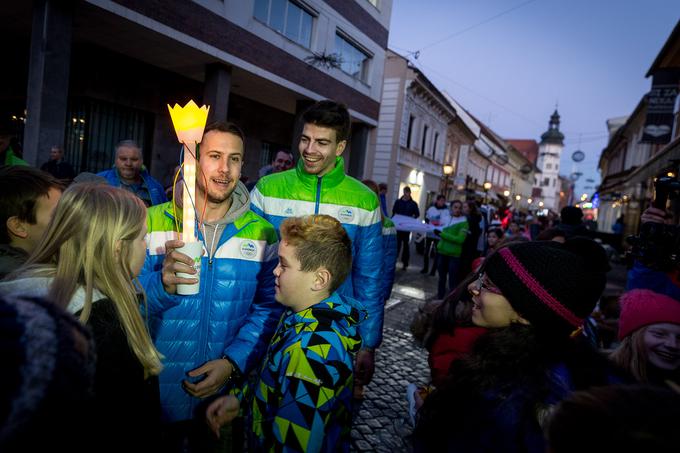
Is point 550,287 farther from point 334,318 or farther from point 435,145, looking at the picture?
point 435,145

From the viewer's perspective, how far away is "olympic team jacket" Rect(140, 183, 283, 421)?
1.93 meters

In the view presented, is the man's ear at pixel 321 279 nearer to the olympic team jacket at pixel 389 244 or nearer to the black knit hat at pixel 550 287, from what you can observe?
the black knit hat at pixel 550 287

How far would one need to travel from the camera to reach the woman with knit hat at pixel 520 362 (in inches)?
49.5

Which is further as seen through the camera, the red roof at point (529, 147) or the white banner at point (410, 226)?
the red roof at point (529, 147)

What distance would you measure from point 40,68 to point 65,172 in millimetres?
1949

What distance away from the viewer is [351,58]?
48.3 feet

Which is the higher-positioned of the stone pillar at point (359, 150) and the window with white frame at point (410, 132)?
the window with white frame at point (410, 132)

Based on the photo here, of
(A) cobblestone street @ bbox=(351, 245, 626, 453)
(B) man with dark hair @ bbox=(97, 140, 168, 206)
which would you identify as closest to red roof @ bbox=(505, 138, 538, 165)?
(A) cobblestone street @ bbox=(351, 245, 626, 453)

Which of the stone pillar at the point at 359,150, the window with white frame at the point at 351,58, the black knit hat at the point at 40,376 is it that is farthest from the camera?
the stone pillar at the point at 359,150

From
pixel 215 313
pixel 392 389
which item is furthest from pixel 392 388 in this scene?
pixel 215 313

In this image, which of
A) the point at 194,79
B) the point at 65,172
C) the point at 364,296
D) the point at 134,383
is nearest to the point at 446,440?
the point at 134,383

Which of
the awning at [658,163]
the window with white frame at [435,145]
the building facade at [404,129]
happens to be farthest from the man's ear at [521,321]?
the window with white frame at [435,145]

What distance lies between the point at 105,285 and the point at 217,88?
9720 mm

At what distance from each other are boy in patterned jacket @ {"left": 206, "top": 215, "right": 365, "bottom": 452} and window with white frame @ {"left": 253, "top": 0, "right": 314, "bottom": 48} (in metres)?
11.0
